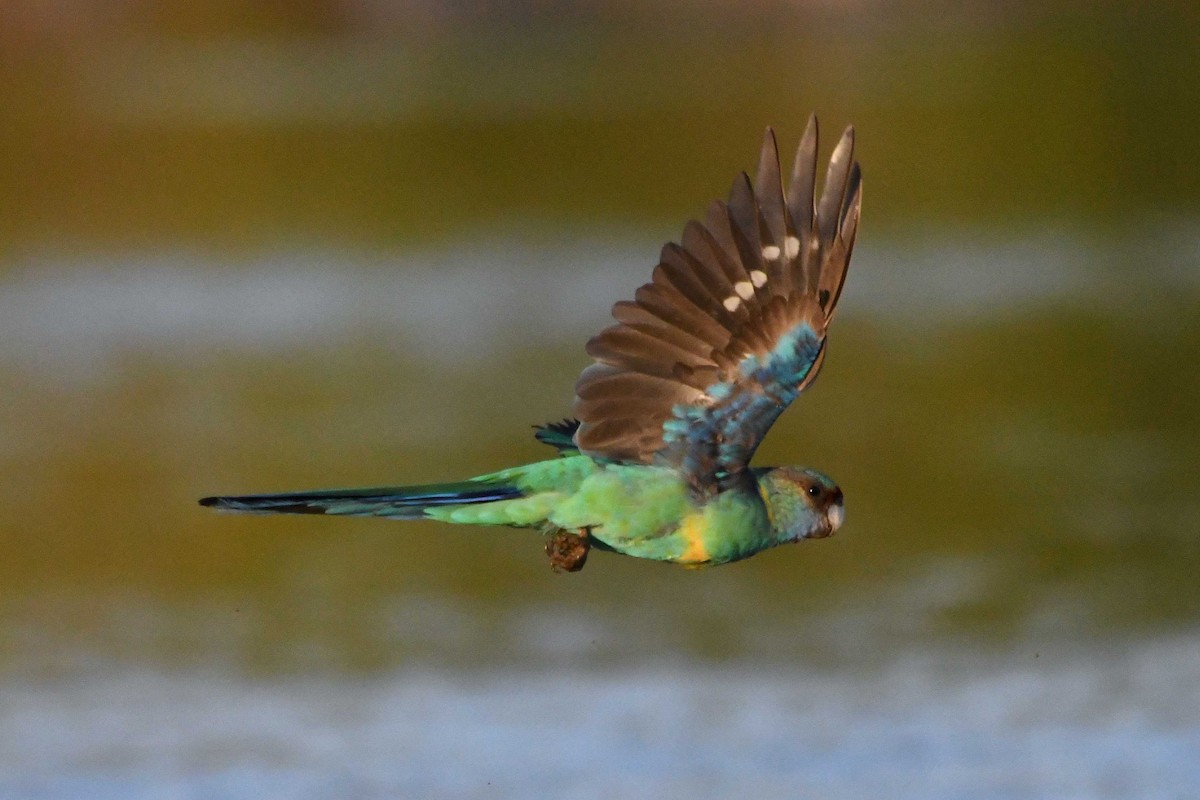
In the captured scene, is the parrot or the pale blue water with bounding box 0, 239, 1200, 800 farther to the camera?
the pale blue water with bounding box 0, 239, 1200, 800

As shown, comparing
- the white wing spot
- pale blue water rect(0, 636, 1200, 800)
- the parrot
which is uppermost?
the white wing spot

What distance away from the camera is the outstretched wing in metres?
4.96

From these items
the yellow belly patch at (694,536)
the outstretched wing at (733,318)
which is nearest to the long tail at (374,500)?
the outstretched wing at (733,318)

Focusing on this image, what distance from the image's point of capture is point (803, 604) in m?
8.13

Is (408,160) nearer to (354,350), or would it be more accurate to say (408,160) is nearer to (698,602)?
(354,350)

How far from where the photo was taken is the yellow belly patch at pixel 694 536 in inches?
203

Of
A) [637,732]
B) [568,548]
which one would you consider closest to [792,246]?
[568,548]

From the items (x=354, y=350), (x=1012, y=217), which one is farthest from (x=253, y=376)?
(x=1012, y=217)

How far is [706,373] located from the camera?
197 inches

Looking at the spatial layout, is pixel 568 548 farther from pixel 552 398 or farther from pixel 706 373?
pixel 552 398

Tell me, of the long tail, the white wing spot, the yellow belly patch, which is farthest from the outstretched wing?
the long tail

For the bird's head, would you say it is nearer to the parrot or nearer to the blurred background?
the parrot

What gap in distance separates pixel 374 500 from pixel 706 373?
38.4 inches

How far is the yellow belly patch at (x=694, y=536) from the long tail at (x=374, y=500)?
0.50m
